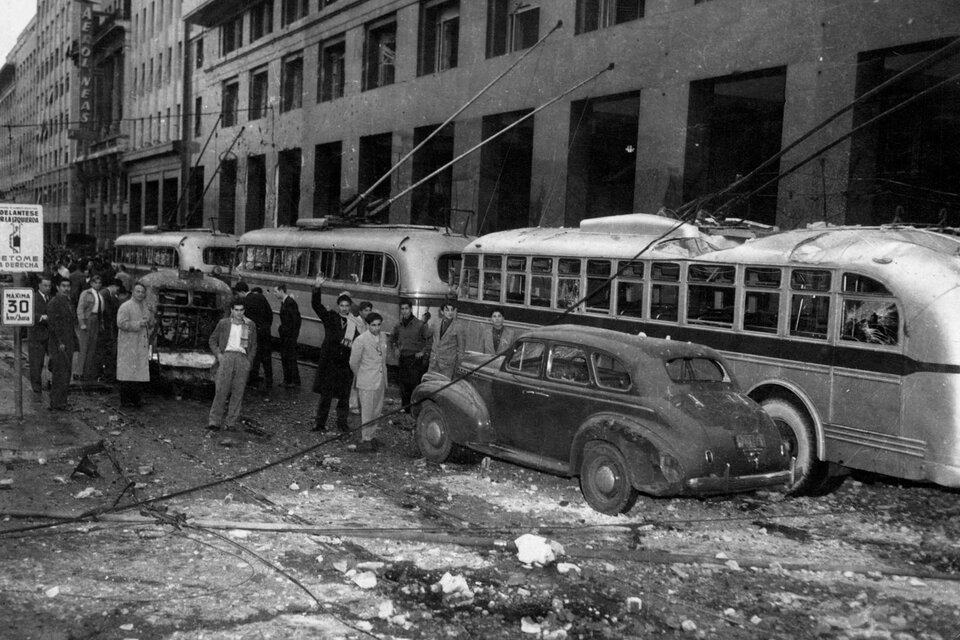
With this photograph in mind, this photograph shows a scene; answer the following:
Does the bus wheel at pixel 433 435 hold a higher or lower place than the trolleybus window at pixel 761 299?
lower

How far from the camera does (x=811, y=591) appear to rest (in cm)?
657

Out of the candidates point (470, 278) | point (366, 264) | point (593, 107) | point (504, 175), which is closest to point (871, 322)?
point (470, 278)

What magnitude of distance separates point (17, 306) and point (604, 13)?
15589mm

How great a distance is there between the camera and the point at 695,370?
9.05 metres

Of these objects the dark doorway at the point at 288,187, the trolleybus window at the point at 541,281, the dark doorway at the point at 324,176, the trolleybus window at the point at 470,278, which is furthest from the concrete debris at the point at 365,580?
the dark doorway at the point at 288,187

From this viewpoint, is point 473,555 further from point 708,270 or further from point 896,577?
point 708,270

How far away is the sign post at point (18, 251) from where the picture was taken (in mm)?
11227

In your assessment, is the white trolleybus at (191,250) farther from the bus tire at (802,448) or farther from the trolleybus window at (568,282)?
the bus tire at (802,448)

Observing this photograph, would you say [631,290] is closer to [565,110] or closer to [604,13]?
[565,110]

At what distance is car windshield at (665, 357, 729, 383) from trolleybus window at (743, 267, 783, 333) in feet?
5.69

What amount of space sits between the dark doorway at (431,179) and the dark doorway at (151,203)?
30.3 meters

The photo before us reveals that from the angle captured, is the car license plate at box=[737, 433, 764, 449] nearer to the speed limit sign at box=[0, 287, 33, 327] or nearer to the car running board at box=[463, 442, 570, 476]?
the car running board at box=[463, 442, 570, 476]

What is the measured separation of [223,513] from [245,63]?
3620 cm

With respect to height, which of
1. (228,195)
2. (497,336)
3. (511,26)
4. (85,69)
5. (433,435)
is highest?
(85,69)
